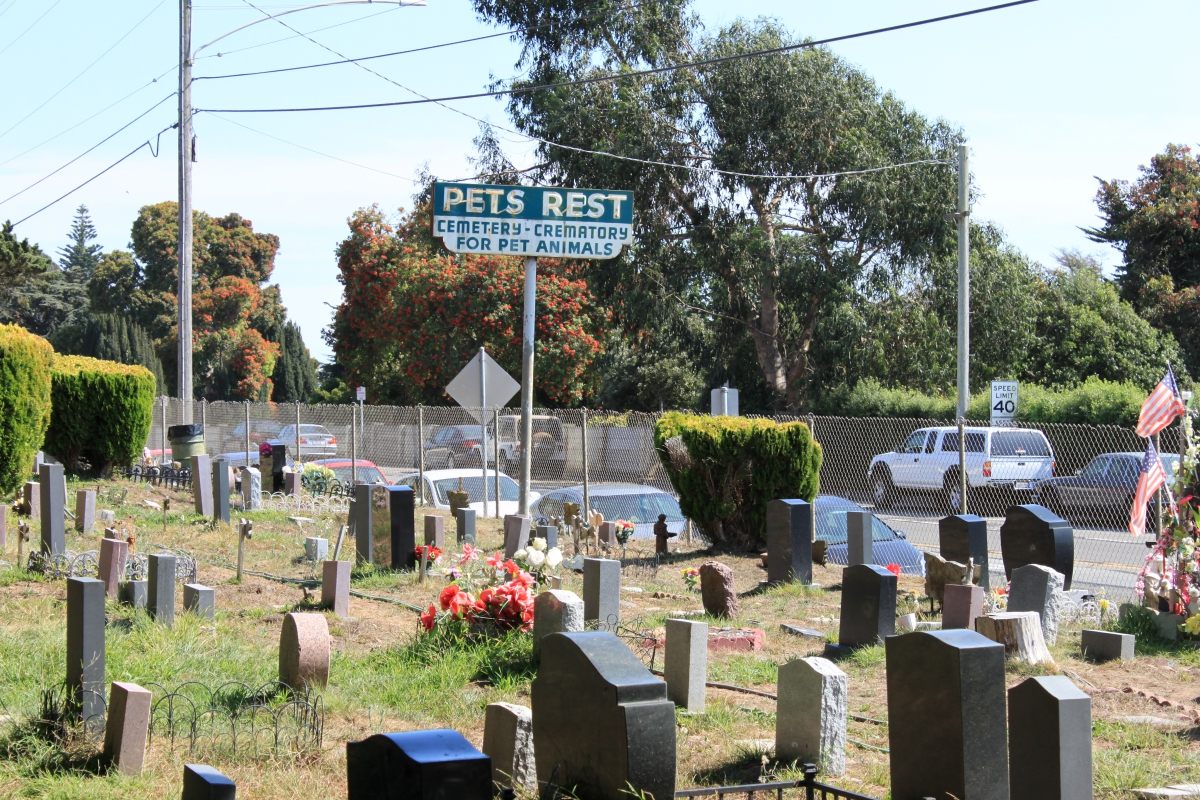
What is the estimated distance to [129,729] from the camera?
230 inches

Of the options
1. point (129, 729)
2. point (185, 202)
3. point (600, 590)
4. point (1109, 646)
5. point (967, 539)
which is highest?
point (185, 202)

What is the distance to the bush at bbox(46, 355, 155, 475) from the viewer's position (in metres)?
20.6

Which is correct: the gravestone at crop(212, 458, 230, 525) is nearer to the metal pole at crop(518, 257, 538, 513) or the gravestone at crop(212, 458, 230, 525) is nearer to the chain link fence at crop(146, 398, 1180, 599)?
the chain link fence at crop(146, 398, 1180, 599)

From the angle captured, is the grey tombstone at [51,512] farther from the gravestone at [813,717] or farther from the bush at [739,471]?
the gravestone at [813,717]

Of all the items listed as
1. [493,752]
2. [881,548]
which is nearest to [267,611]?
[493,752]

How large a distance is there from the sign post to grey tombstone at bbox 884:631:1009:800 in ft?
35.7

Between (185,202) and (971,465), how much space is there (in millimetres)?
15549

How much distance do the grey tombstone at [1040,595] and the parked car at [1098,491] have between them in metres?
9.38

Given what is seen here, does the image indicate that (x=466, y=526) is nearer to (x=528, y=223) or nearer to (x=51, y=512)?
(x=528, y=223)

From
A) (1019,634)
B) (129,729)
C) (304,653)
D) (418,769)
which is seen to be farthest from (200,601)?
(418,769)

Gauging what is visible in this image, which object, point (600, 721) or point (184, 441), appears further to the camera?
point (184, 441)

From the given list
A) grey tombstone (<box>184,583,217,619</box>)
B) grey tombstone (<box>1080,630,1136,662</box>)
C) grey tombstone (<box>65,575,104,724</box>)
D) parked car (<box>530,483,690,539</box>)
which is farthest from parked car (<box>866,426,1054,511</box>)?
grey tombstone (<box>65,575,104,724</box>)

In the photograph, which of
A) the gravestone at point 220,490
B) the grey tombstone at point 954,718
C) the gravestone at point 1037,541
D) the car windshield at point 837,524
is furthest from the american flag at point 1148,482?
the gravestone at point 220,490

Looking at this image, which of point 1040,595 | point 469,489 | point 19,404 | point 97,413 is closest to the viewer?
point 1040,595
